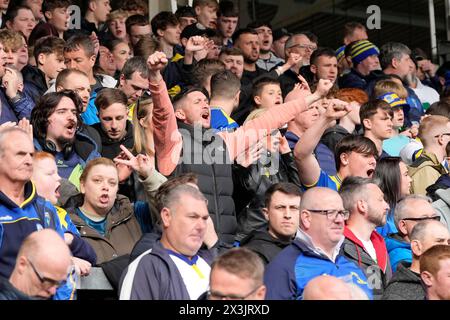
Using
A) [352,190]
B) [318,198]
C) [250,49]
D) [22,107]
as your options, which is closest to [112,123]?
[22,107]

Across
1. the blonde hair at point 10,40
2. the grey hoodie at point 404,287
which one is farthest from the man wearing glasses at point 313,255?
the blonde hair at point 10,40

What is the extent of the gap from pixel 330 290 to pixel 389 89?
20.9 feet

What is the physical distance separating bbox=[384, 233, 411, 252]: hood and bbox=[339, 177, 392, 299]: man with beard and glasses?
0.66ft

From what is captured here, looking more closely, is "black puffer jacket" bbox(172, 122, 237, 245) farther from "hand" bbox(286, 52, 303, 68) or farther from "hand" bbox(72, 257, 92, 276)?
"hand" bbox(286, 52, 303, 68)

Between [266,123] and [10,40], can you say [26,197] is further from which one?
[10,40]

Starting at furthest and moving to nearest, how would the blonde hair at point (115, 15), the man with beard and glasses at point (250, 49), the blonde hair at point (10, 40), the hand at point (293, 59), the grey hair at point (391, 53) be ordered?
the grey hair at point (391, 53)
the blonde hair at point (115, 15)
the man with beard and glasses at point (250, 49)
the hand at point (293, 59)
the blonde hair at point (10, 40)

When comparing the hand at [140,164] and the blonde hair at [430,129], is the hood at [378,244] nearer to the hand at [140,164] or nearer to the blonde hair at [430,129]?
the hand at [140,164]

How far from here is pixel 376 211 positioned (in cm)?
896

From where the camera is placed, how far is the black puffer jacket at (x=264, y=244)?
8.22 m

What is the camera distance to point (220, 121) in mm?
10062

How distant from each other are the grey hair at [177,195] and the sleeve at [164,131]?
1255 mm

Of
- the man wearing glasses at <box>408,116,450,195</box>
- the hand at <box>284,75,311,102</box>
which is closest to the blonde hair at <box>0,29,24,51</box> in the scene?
the hand at <box>284,75,311,102</box>
